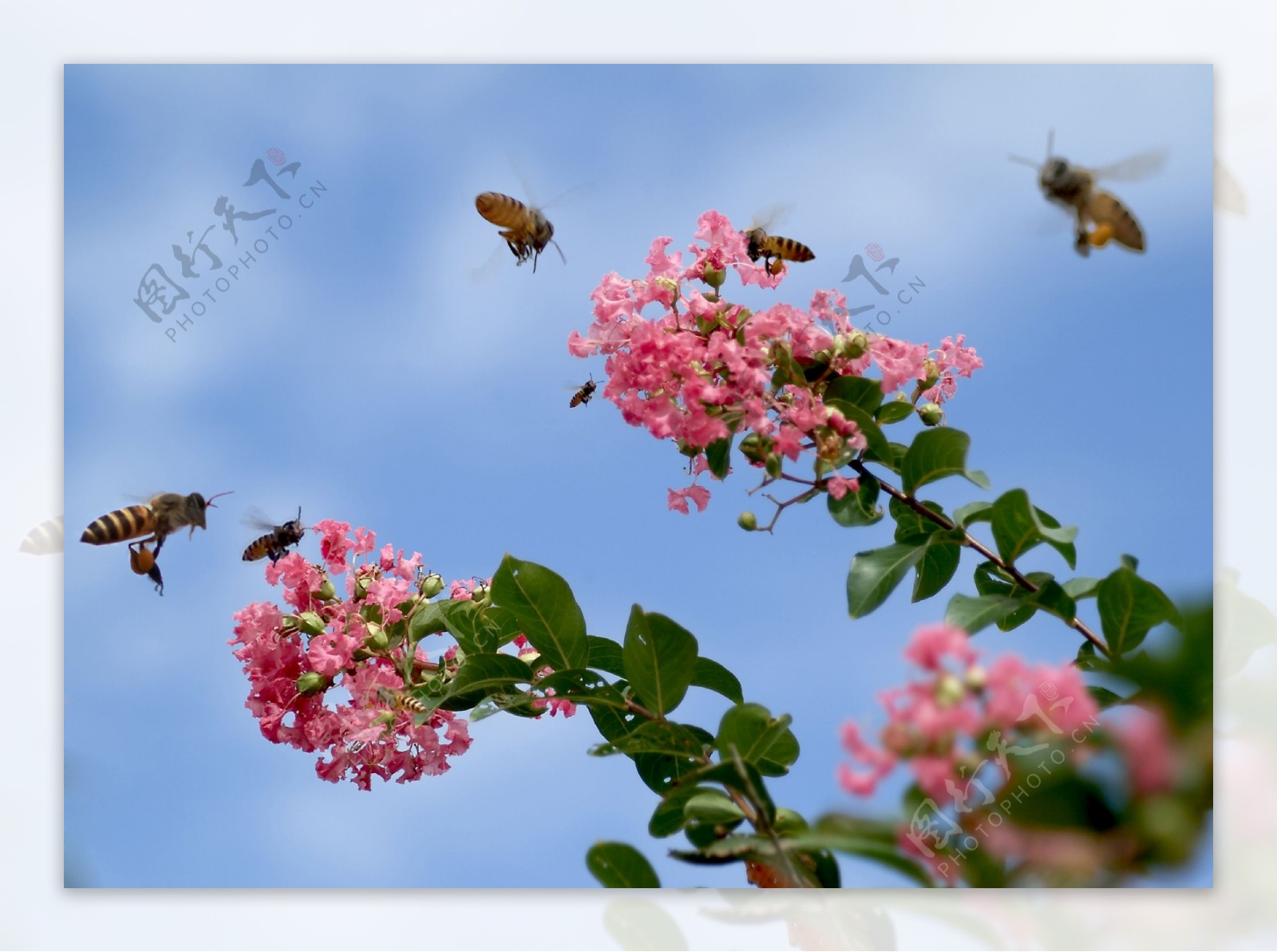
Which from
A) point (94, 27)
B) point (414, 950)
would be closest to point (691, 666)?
point (414, 950)

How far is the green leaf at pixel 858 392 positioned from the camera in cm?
138

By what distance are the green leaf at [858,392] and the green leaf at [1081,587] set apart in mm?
314

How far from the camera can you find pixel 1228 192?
191 cm

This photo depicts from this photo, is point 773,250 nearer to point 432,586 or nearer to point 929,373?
point 929,373

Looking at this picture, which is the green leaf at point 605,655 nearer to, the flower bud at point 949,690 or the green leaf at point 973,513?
the green leaf at point 973,513

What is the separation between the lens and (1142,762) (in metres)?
0.49

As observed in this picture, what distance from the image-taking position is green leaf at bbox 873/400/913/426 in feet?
4.69

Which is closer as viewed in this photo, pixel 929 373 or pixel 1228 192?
pixel 929 373

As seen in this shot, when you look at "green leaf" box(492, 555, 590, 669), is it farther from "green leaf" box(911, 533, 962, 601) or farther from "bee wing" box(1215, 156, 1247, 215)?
"bee wing" box(1215, 156, 1247, 215)

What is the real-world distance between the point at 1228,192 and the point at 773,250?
863 mm

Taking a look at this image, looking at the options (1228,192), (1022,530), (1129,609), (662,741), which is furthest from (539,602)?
(1228,192)

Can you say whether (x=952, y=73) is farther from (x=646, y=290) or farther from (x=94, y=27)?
(x=94, y=27)

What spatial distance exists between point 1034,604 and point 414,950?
1033 millimetres

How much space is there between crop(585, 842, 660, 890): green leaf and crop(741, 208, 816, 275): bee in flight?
82 cm
